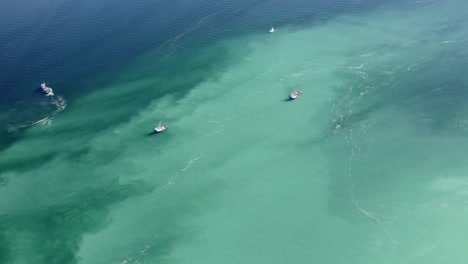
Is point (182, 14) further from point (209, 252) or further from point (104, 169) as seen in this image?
point (209, 252)

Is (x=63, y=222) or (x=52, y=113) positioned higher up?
(x=52, y=113)

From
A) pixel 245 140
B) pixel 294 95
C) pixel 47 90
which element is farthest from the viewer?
pixel 47 90

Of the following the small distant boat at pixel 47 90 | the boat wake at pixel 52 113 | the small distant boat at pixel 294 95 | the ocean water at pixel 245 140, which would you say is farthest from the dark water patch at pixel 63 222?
the small distant boat at pixel 294 95

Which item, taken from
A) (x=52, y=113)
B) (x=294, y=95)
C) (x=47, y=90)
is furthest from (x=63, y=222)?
(x=294, y=95)

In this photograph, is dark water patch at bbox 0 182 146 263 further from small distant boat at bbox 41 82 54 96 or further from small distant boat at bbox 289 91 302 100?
small distant boat at bbox 289 91 302 100

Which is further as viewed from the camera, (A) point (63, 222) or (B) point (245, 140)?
(B) point (245, 140)

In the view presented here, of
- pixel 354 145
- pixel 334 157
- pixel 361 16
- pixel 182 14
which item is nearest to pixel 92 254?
pixel 334 157

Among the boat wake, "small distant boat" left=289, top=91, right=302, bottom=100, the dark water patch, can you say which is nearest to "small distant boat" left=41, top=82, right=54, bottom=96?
the boat wake

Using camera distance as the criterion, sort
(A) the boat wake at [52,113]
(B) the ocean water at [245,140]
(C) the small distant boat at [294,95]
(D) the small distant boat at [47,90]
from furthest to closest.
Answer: (D) the small distant boat at [47,90] < (A) the boat wake at [52,113] < (C) the small distant boat at [294,95] < (B) the ocean water at [245,140]

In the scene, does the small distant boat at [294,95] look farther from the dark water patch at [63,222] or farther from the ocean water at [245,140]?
the dark water patch at [63,222]

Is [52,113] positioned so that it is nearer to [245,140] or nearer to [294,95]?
[245,140]
